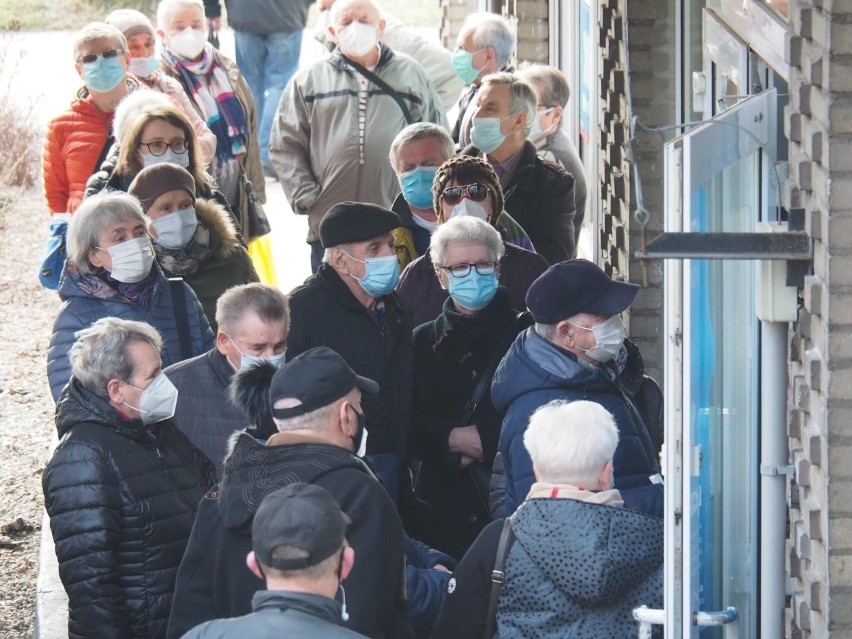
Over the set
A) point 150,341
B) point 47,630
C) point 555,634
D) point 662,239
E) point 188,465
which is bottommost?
point 47,630

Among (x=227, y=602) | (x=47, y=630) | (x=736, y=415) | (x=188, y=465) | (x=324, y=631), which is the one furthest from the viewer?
(x=47, y=630)

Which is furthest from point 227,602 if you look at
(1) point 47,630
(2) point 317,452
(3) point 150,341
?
(1) point 47,630

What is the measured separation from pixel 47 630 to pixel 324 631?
11.6 feet

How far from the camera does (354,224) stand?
564cm

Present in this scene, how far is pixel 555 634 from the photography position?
12.5ft

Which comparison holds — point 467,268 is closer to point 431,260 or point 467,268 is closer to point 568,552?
point 431,260

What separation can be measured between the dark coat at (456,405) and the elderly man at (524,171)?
1.62 m

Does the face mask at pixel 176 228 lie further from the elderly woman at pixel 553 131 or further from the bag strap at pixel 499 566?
the bag strap at pixel 499 566

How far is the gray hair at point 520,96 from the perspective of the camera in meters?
7.26

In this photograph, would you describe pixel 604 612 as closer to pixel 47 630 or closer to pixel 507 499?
pixel 507 499

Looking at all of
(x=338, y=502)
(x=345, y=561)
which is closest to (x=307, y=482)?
(x=338, y=502)

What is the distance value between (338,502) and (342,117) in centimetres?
496

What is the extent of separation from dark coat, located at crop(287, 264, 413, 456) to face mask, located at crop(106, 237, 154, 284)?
0.58 metres

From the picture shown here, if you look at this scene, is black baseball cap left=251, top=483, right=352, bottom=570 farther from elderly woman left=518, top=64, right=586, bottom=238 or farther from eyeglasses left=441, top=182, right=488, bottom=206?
elderly woman left=518, top=64, right=586, bottom=238
